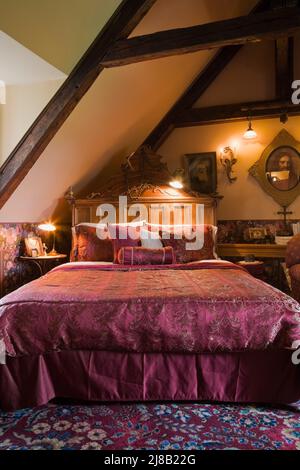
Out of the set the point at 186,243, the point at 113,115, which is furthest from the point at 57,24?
the point at 186,243

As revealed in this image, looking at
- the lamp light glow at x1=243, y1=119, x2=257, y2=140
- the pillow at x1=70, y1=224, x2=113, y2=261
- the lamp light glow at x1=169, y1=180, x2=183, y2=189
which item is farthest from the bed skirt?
the lamp light glow at x1=243, y1=119, x2=257, y2=140

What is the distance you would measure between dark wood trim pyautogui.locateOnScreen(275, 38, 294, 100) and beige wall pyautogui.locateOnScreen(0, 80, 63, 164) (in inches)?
114

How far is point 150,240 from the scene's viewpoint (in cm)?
350

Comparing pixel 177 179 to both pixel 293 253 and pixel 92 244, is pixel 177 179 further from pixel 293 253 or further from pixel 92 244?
pixel 293 253

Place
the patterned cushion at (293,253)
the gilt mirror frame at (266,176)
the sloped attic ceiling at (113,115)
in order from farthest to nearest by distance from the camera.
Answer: the gilt mirror frame at (266,176)
the patterned cushion at (293,253)
the sloped attic ceiling at (113,115)

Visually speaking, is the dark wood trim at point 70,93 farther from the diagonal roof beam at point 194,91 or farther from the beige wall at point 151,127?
the diagonal roof beam at point 194,91

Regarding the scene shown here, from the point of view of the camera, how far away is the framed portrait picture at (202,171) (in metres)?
4.57

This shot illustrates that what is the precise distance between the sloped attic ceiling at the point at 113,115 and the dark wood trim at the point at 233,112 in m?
0.34

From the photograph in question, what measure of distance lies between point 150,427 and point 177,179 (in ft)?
10.6

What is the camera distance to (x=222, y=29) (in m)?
2.43

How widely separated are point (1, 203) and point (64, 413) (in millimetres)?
1885

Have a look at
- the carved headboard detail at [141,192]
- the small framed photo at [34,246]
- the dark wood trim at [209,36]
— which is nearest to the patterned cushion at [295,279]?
the carved headboard detail at [141,192]

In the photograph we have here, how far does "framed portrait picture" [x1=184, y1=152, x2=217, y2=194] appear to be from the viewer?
4.57m

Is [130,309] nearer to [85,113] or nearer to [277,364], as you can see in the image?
[277,364]
